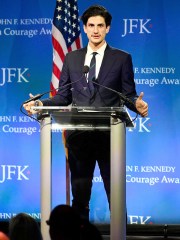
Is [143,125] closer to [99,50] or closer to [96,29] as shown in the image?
[99,50]

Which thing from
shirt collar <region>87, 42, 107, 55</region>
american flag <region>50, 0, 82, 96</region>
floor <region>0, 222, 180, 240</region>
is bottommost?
floor <region>0, 222, 180, 240</region>

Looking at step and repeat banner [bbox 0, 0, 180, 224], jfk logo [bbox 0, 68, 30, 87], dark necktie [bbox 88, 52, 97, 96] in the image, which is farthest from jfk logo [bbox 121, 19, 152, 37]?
dark necktie [bbox 88, 52, 97, 96]

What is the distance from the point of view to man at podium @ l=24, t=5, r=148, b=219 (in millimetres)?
3672

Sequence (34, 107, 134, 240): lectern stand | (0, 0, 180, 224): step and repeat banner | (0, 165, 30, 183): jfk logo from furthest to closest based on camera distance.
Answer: (0, 165, 30, 183): jfk logo
(0, 0, 180, 224): step and repeat banner
(34, 107, 134, 240): lectern stand

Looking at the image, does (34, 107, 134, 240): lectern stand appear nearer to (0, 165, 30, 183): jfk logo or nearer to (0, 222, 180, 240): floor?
(0, 222, 180, 240): floor

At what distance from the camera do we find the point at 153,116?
636 centimetres

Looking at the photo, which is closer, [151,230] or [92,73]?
[92,73]

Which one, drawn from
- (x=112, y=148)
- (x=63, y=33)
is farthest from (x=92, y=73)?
(x=63, y=33)

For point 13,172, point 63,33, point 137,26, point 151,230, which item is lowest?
point 151,230

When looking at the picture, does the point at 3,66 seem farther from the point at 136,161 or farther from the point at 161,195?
the point at 161,195

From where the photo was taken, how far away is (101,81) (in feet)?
13.9

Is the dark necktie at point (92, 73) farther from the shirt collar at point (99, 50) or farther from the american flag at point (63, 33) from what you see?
the american flag at point (63, 33)

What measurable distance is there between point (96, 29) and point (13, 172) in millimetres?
2648

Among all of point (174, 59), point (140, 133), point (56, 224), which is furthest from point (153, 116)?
point (56, 224)
